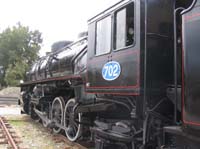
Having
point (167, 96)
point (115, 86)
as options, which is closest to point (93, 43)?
point (115, 86)

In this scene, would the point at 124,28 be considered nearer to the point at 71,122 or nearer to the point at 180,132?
the point at 180,132

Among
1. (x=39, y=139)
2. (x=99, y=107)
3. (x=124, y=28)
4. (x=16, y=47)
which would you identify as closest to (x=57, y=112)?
(x=39, y=139)

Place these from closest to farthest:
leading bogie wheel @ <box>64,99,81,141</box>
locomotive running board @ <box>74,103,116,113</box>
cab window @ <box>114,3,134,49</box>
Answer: cab window @ <box>114,3,134,49</box> → locomotive running board @ <box>74,103,116,113</box> → leading bogie wheel @ <box>64,99,81,141</box>

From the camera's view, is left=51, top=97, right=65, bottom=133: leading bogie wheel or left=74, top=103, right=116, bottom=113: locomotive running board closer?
left=74, top=103, right=116, bottom=113: locomotive running board

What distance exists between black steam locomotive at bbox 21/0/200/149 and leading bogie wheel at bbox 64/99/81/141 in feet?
4.82

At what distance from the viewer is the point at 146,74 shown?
4180 mm

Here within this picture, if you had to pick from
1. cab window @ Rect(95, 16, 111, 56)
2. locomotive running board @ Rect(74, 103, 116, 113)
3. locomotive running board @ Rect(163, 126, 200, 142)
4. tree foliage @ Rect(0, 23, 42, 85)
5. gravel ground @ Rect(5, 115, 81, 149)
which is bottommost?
gravel ground @ Rect(5, 115, 81, 149)

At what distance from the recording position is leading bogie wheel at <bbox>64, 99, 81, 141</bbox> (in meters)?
7.50

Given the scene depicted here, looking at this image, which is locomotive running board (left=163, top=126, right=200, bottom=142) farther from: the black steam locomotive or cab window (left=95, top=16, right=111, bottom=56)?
cab window (left=95, top=16, right=111, bottom=56)

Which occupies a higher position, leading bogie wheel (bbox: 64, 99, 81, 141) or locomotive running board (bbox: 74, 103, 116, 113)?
locomotive running board (bbox: 74, 103, 116, 113)

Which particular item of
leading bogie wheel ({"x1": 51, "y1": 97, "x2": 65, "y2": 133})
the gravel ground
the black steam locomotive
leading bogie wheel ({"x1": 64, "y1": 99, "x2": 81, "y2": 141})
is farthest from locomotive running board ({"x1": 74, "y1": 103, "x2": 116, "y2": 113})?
leading bogie wheel ({"x1": 51, "y1": 97, "x2": 65, "y2": 133})

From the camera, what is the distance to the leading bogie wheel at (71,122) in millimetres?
7498

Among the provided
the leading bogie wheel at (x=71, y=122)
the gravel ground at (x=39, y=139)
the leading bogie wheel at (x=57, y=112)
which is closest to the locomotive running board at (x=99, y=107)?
the leading bogie wheel at (x=71, y=122)

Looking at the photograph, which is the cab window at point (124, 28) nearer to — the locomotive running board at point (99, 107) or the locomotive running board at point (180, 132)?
the locomotive running board at point (99, 107)
